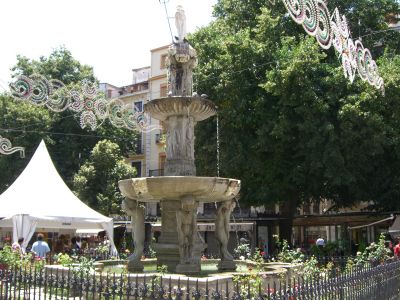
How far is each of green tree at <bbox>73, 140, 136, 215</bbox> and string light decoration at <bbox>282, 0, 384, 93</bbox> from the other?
65.1ft

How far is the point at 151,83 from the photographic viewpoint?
40.7m

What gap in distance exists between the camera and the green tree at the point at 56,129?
33000mm

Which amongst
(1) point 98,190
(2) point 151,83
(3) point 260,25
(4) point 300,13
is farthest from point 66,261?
(2) point 151,83

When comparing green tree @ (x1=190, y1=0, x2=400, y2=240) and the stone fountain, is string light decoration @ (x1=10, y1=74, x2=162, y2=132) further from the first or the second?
the stone fountain

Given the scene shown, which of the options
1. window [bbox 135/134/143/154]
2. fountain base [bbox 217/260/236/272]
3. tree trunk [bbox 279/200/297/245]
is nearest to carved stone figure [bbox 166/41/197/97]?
fountain base [bbox 217/260/236/272]

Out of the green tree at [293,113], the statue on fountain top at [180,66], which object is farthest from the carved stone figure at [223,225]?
the green tree at [293,113]

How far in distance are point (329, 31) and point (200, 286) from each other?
705 cm

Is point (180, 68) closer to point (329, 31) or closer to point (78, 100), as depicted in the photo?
point (329, 31)

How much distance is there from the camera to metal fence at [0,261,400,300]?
5515mm

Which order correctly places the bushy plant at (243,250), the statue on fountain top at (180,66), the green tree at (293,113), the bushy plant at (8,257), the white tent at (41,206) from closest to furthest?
1. the bushy plant at (8,257)
2. the statue on fountain top at (180,66)
3. the bushy plant at (243,250)
4. the white tent at (41,206)
5. the green tree at (293,113)

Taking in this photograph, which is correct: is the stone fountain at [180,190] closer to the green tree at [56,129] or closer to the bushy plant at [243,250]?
the bushy plant at [243,250]

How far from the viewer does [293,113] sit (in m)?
20.4

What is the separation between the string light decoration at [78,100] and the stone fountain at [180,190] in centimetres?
489

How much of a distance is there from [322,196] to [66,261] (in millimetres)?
15162
